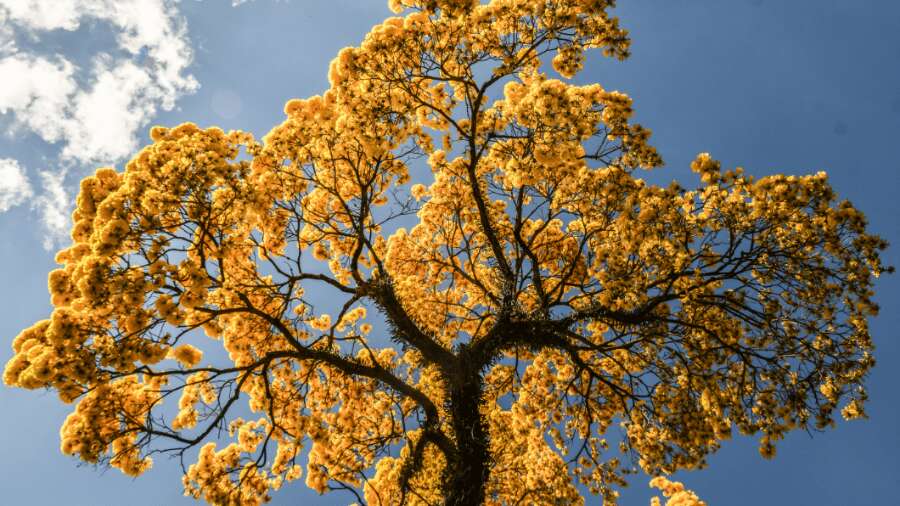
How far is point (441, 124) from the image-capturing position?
10.3 m

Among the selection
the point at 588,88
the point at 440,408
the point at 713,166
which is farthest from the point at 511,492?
the point at 588,88

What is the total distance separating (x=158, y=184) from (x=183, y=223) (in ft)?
2.10

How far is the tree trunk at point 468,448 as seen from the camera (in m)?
8.02

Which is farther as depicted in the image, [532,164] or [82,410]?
[532,164]

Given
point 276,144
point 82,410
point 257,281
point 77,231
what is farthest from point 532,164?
point 82,410

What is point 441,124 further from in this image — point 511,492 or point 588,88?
point 511,492

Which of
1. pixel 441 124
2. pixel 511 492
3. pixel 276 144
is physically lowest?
pixel 511 492

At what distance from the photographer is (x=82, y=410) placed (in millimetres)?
6449

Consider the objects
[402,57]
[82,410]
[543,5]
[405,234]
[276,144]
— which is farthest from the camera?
[405,234]

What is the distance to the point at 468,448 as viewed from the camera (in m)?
8.37

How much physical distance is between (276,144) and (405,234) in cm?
501

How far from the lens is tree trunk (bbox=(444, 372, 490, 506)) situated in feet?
26.3

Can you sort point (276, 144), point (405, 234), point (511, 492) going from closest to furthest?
1. point (276, 144)
2. point (511, 492)
3. point (405, 234)

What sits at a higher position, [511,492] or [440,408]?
[440,408]
